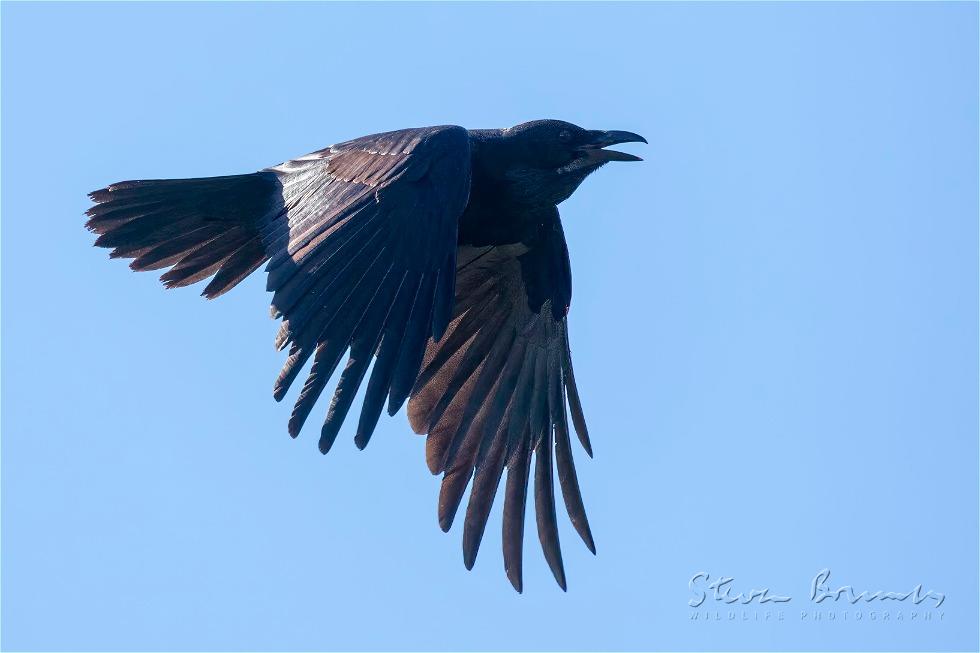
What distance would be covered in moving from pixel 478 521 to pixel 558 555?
1.59ft

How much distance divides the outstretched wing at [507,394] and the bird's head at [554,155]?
0.50 metres

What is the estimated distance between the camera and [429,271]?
9.68m

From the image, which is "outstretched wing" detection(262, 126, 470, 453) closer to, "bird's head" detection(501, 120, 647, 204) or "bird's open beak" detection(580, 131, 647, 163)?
"bird's head" detection(501, 120, 647, 204)

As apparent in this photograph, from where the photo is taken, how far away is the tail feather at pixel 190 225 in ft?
35.1

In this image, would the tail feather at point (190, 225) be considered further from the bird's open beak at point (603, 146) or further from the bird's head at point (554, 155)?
the bird's open beak at point (603, 146)

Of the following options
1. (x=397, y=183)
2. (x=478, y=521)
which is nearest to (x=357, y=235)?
(x=397, y=183)

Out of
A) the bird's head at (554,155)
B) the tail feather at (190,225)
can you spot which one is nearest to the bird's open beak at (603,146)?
the bird's head at (554,155)

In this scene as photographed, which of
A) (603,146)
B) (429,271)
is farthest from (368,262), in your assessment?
(603,146)

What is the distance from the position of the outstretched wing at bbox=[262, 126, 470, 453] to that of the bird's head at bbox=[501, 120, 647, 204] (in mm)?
674

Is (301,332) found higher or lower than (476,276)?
lower

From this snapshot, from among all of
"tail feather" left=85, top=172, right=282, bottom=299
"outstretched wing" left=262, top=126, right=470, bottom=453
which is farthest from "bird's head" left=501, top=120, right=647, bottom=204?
"tail feather" left=85, top=172, right=282, bottom=299

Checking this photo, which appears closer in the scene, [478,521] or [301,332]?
[301,332]

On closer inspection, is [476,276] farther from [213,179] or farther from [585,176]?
[213,179]

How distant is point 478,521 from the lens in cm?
1097
